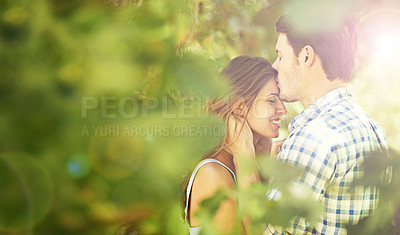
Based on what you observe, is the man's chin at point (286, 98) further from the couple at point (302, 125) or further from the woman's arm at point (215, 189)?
the woman's arm at point (215, 189)

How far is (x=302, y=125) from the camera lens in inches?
32.3

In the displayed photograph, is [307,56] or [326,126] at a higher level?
[307,56]

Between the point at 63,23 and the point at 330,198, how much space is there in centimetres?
67

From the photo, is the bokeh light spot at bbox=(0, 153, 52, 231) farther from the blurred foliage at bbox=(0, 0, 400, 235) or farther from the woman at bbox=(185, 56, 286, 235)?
the woman at bbox=(185, 56, 286, 235)

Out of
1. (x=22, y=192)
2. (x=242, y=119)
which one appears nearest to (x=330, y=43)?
(x=242, y=119)

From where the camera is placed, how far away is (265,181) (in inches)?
31.4

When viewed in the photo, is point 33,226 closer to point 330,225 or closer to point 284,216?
point 284,216

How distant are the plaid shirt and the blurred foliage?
3 cm

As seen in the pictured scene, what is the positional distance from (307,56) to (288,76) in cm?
6

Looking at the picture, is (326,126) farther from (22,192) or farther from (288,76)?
(22,192)

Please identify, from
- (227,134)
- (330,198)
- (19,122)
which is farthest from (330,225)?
(19,122)

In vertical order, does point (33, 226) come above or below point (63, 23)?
below

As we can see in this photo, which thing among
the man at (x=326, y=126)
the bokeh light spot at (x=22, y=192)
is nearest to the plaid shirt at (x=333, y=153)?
the man at (x=326, y=126)

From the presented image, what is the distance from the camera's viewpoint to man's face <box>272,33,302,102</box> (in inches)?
32.6
